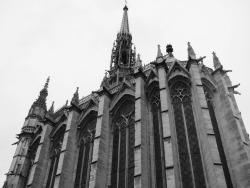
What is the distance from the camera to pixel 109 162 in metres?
16.4

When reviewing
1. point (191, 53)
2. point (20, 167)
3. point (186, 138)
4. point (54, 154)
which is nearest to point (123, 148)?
point (186, 138)

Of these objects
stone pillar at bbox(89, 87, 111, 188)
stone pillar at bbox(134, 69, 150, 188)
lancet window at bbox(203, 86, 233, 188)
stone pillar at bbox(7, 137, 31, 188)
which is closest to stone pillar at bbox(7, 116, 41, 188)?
stone pillar at bbox(7, 137, 31, 188)

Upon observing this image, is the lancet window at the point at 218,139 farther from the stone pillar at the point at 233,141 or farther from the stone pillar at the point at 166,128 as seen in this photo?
the stone pillar at the point at 166,128

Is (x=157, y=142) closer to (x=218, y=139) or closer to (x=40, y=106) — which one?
(x=218, y=139)

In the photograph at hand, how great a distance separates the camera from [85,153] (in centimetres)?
1858

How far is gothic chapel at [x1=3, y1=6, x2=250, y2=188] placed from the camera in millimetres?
12992

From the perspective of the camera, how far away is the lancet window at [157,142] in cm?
1364

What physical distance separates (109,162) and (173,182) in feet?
18.3

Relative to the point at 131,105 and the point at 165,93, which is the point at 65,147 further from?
the point at 165,93

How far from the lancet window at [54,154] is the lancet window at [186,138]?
10.2 m

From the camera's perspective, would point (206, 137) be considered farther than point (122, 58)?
No

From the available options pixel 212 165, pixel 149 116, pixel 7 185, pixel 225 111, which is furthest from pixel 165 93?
pixel 7 185

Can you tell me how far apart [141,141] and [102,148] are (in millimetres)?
3209

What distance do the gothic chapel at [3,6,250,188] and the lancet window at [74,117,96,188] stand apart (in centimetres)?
7
